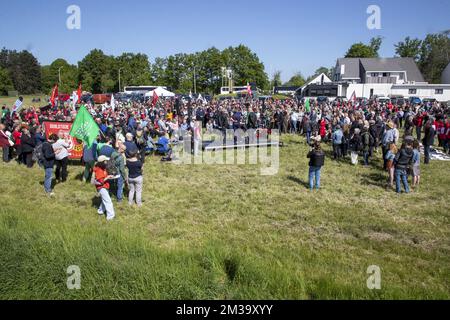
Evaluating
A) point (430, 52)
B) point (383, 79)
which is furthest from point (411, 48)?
point (383, 79)

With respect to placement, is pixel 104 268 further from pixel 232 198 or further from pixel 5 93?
pixel 5 93

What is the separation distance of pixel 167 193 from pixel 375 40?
106466mm

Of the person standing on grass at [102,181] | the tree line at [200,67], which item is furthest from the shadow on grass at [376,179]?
the tree line at [200,67]

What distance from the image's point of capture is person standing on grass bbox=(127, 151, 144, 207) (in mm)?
8922

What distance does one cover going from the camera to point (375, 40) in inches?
3925

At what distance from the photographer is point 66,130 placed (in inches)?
554

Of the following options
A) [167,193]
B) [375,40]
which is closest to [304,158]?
[167,193]

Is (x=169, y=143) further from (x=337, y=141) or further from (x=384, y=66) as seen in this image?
(x=384, y=66)

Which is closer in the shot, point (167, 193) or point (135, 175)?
point (135, 175)

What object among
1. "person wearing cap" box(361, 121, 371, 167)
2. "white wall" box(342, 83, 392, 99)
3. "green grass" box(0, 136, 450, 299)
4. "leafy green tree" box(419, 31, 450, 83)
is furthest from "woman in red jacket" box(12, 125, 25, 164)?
"leafy green tree" box(419, 31, 450, 83)

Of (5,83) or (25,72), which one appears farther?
(25,72)

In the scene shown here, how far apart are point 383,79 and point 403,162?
63450 millimetres

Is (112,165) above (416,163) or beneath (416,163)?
above

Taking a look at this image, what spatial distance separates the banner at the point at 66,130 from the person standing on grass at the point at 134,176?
5502mm
